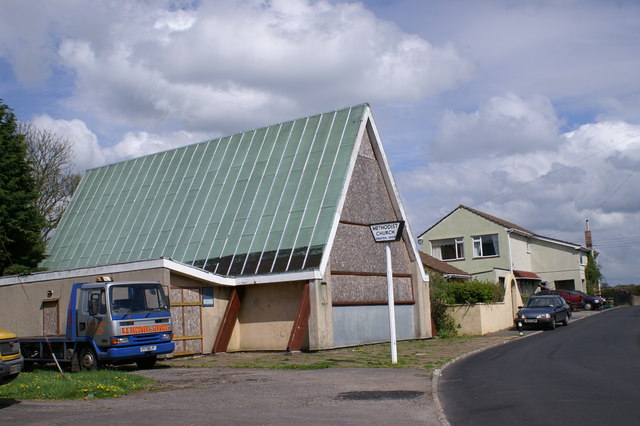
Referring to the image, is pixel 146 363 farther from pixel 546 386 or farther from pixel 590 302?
pixel 590 302

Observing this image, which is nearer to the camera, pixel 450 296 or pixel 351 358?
pixel 351 358

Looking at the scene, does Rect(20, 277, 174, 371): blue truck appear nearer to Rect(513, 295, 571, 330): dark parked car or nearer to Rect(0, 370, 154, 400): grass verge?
Rect(0, 370, 154, 400): grass verge

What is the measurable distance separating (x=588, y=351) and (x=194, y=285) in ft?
41.3

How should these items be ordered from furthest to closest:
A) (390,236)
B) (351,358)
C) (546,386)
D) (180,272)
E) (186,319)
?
(186,319), (180,272), (351,358), (390,236), (546,386)

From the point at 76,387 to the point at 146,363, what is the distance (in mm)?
6018

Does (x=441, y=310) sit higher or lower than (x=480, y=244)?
lower

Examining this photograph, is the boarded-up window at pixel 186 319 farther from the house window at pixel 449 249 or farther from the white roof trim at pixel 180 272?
the house window at pixel 449 249

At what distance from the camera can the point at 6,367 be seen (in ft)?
37.7

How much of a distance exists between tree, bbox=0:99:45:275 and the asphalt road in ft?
63.5

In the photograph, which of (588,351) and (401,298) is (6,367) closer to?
(588,351)

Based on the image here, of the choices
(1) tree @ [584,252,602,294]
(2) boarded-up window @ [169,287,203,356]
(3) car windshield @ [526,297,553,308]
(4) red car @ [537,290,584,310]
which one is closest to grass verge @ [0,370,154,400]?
(2) boarded-up window @ [169,287,203,356]

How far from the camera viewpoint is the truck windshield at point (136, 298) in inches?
682

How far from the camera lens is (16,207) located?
27984 millimetres

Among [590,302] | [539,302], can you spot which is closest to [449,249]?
[590,302]
